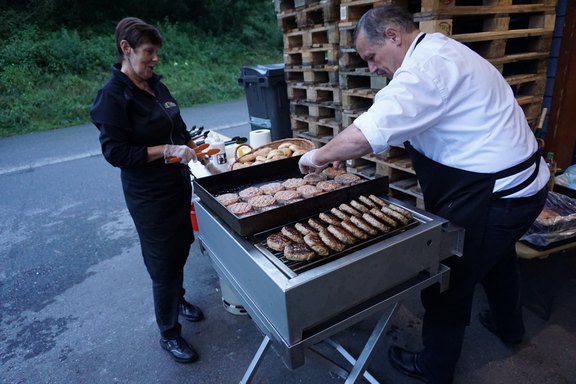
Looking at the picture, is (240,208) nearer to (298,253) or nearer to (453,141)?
(298,253)

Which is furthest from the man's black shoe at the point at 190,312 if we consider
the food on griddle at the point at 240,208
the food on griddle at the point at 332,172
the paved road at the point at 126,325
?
the food on griddle at the point at 332,172

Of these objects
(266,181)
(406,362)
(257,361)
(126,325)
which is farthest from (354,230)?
(126,325)

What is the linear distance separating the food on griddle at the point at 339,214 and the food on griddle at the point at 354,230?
0.07m

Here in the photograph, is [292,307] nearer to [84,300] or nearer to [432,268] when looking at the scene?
[432,268]

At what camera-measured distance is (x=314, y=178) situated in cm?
227

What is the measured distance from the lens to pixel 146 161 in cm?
227

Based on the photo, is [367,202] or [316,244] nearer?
[316,244]

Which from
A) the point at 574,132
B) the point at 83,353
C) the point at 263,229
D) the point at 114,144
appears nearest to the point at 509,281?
the point at 263,229

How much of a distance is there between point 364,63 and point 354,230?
6.60ft

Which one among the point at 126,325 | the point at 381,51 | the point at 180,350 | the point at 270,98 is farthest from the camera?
the point at 270,98

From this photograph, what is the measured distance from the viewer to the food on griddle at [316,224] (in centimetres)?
173

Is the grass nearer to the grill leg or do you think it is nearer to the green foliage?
the green foliage

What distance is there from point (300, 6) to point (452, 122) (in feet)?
7.95

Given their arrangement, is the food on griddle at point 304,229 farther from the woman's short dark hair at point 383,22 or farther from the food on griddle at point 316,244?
the woman's short dark hair at point 383,22
